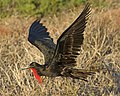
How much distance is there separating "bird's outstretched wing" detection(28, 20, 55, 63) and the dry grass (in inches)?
12.6

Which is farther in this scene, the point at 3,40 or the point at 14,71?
the point at 3,40

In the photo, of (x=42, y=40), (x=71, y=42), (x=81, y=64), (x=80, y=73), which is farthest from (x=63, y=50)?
(x=81, y=64)

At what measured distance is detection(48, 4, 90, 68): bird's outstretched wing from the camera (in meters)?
4.67

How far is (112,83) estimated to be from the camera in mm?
6004

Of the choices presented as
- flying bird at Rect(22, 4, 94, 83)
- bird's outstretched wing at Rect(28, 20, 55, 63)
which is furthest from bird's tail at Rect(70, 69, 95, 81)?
bird's outstretched wing at Rect(28, 20, 55, 63)

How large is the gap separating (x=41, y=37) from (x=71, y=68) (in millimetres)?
791

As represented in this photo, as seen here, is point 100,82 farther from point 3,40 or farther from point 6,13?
point 6,13

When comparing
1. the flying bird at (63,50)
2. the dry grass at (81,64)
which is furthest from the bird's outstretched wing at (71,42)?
the dry grass at (81,64)

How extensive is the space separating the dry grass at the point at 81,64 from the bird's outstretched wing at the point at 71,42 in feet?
1.61

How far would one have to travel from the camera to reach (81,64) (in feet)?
20.1

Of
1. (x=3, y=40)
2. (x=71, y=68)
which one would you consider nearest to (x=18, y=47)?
(x=3, y=40)

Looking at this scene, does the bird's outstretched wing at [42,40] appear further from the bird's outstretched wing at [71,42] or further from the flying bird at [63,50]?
the bird's outstretched wing at [71,42]

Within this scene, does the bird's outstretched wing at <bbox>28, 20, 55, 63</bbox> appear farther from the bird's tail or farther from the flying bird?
the bird's tail

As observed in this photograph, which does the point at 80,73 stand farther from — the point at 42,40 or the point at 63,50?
the point at 42,40
